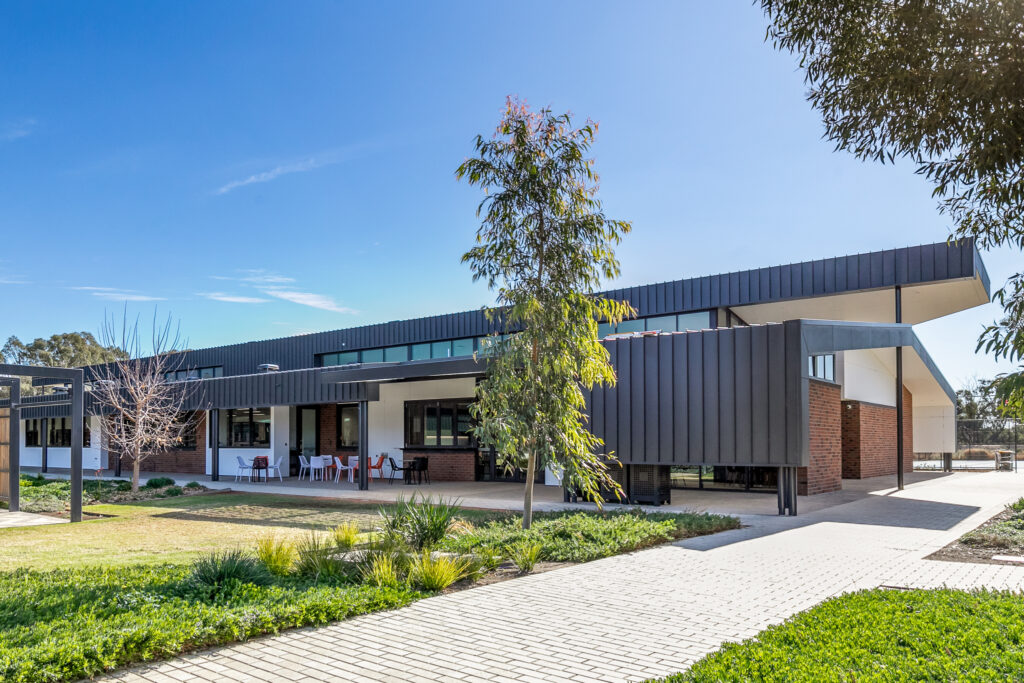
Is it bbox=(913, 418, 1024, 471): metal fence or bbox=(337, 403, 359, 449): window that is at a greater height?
bbox=(337, 403, 359, 449): window

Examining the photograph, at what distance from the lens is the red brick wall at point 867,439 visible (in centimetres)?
2208

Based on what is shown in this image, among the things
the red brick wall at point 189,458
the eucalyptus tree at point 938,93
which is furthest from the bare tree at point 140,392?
the eucalyptus tree at point 938,93

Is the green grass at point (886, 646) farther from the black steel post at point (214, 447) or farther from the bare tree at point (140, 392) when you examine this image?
the black steel post at point (214, 447)

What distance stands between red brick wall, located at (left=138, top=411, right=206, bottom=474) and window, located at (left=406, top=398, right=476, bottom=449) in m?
9.06

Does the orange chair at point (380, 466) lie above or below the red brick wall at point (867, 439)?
below

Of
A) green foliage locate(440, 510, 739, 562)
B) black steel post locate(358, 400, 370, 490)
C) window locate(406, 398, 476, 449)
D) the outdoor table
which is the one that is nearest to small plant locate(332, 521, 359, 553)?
green foliage locate(440, 510, 739, 562)

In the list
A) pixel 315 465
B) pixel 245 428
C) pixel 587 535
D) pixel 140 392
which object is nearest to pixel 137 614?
pixel 587 535

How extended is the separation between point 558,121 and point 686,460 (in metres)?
7.08

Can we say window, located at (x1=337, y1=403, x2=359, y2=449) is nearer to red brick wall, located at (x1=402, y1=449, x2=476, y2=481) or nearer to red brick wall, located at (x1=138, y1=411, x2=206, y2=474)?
red brick wall, located at (x1=402, y1=449, x2=476, y2=481)

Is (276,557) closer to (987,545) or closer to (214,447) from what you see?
(987,545)

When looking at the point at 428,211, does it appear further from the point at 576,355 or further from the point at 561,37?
the point at 576,355

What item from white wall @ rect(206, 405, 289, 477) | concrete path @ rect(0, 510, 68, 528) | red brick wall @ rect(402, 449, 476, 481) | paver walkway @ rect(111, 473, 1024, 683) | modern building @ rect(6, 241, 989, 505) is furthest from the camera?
white wall @ rect(206, 405, 289, 477)

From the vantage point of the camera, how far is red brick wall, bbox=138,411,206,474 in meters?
28.1

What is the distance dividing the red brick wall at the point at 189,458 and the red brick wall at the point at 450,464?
9.40 metres
